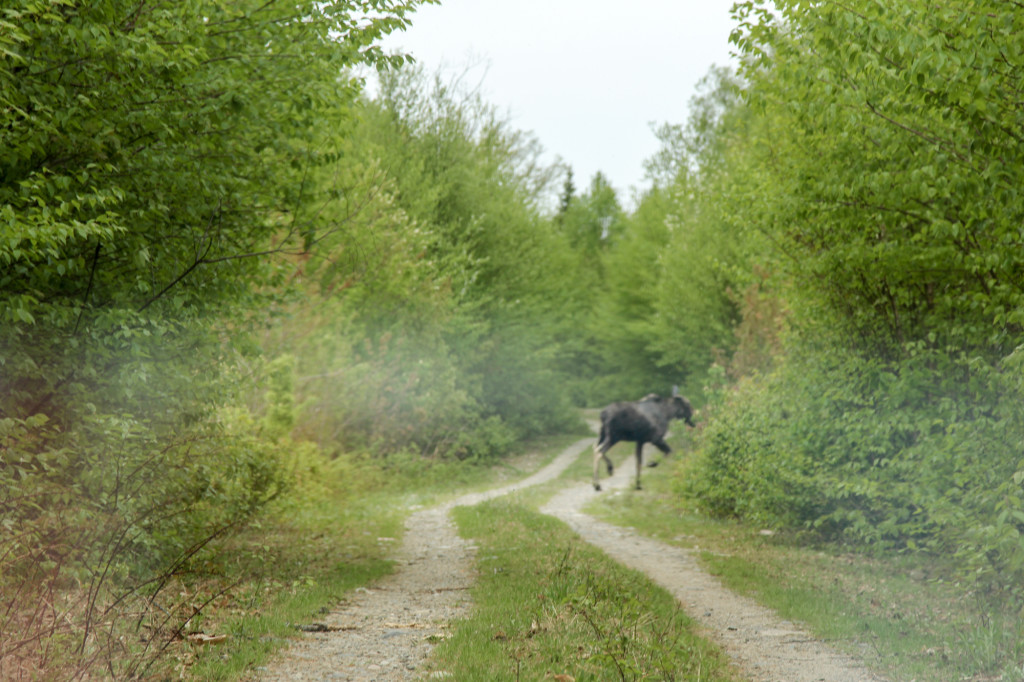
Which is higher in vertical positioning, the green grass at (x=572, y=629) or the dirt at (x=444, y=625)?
the green grass at (x=572, y=629)

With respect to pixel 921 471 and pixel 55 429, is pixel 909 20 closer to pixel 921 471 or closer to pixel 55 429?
pixel 921 471

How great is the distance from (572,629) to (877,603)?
4.15m

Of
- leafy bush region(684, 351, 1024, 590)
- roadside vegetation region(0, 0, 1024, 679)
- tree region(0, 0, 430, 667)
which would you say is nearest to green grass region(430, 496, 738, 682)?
roadside vegetation region(0, 0, 1024, 679)

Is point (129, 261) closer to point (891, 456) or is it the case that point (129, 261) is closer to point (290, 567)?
point (290, 567)

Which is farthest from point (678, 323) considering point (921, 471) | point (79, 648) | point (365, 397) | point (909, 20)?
point (79, 648)

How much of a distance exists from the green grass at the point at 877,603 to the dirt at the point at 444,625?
351mm

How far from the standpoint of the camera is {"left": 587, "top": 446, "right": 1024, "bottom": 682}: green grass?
6.66 m

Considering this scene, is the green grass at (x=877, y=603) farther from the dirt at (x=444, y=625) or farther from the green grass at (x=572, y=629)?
the green grass at (x=572, y=629)

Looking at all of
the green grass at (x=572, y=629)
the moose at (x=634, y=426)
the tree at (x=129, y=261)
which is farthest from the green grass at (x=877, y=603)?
the moose at (x=634, y=426)

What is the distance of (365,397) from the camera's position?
23.9m

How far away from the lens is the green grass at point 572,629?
239 inches

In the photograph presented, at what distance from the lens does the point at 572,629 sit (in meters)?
7.17

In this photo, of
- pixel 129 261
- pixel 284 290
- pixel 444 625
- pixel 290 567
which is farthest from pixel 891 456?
pixel 129 261

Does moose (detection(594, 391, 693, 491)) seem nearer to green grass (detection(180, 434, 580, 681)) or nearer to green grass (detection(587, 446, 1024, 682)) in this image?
green grass (detection(180, 434, 580, 681))
